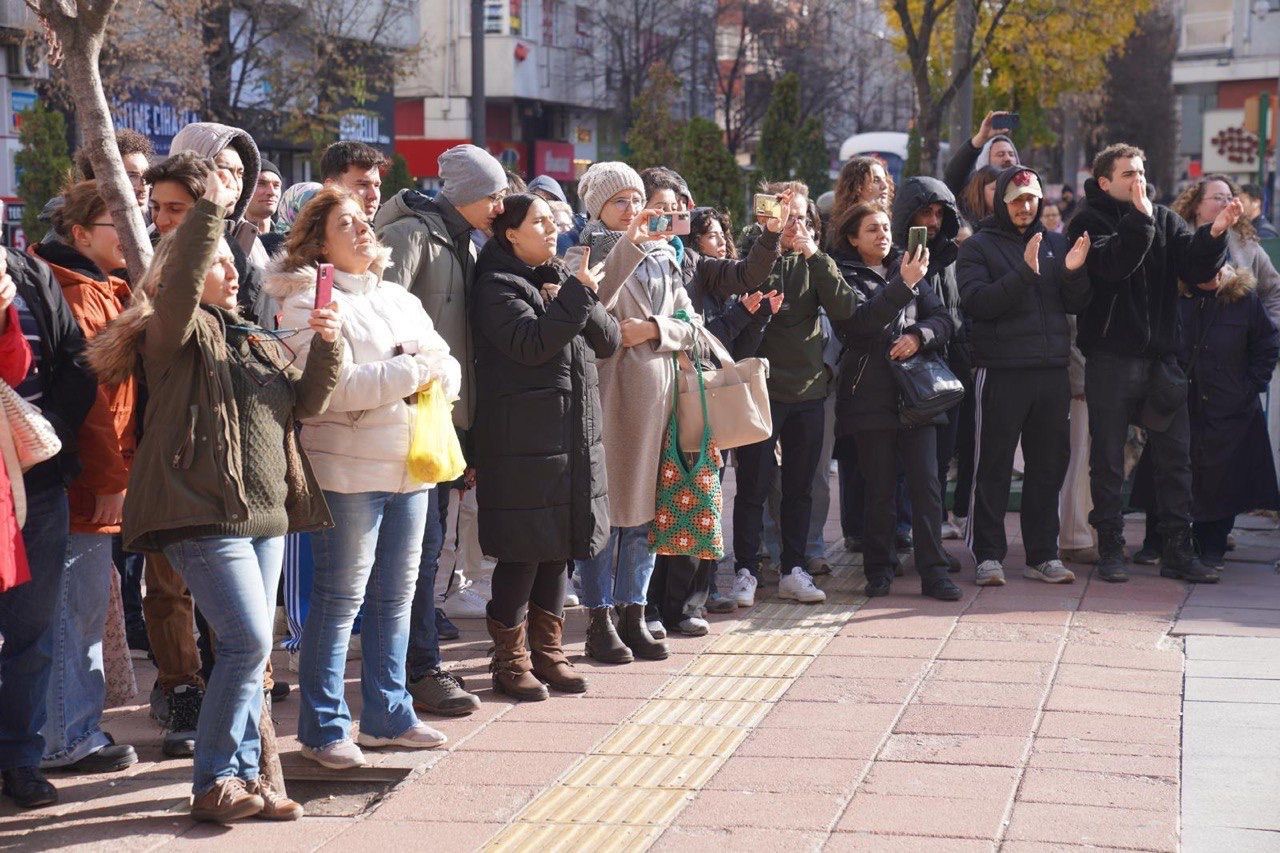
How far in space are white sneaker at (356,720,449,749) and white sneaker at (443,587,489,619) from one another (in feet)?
7.51

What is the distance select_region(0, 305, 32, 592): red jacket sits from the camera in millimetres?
4816

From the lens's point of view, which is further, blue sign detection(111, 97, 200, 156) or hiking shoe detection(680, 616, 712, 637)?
blue sign detection(111, 97, 200, 156)

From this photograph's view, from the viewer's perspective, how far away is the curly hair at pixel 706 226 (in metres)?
8.07

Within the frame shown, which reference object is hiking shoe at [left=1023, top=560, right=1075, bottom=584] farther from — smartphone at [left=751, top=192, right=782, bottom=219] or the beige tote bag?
smartphone at [left=751, top=192, right=782, bottom=219]

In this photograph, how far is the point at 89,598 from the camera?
219 inches

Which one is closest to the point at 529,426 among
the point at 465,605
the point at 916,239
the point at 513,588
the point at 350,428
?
the point at 513,588

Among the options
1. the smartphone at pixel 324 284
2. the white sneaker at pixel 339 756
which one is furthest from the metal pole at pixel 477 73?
the smartphone at pixel 324 284

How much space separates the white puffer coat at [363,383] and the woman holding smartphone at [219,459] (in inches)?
7.5

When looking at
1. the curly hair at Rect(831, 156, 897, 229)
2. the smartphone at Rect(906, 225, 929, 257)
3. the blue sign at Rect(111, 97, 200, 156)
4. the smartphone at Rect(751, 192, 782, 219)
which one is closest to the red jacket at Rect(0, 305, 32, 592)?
the smartphone at Rect(751, 192, 782, 219)

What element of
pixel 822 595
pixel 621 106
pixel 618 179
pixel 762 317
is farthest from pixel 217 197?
pixel 621 106

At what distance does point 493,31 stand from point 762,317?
1578 inches

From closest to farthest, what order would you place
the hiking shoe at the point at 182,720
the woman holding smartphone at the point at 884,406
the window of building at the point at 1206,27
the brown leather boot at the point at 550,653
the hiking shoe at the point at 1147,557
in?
the hiking shoe at the point at 182,720, the brown leather boot at the point at 550,653, the woman holding smartphone at the point at 884,406, the hiking shoe at the point at 1147,557, the window of building at the point at 1206,27

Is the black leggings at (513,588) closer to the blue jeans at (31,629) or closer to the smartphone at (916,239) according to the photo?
the blue jeans at (31,629)

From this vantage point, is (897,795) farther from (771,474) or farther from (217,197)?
(771,474)
